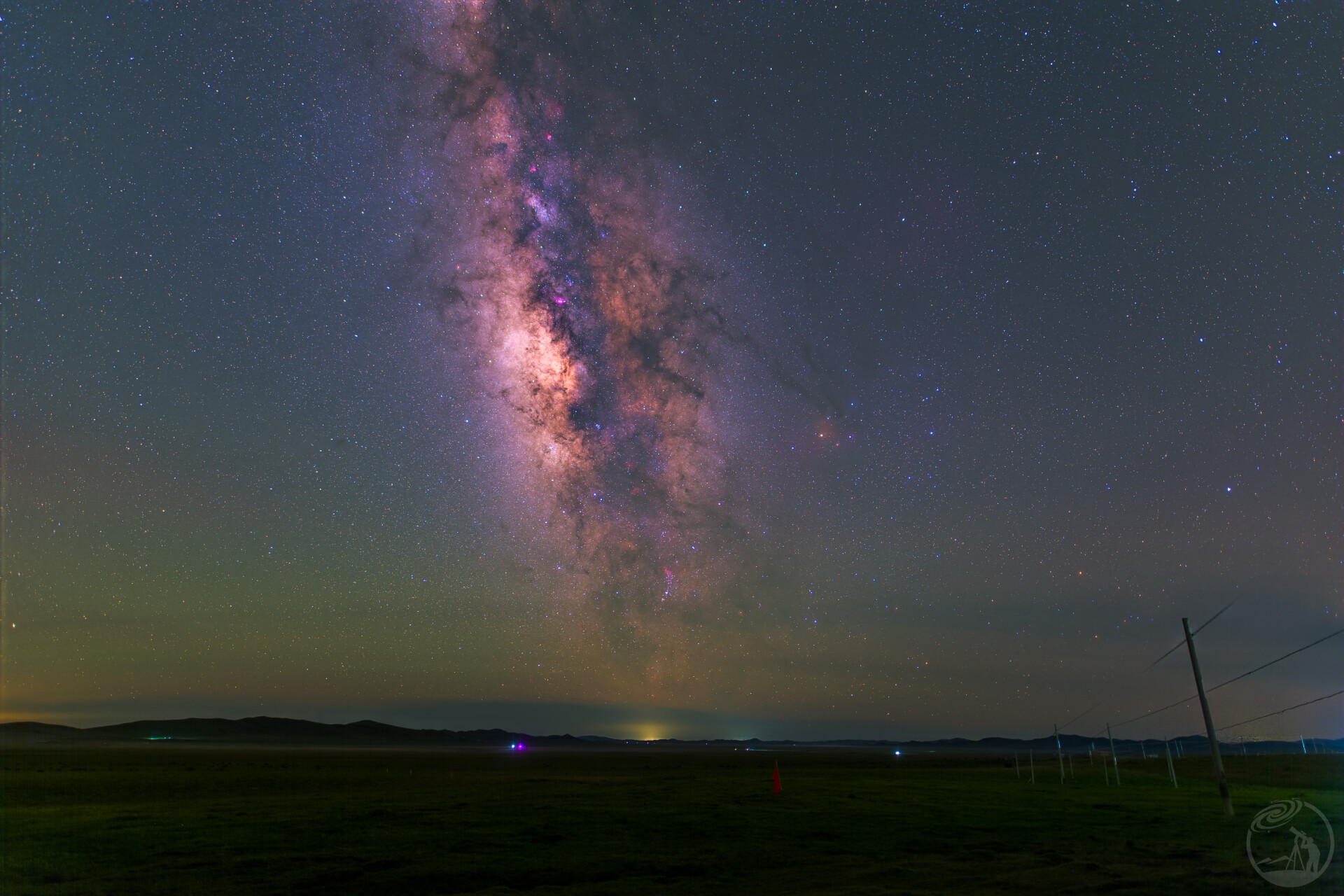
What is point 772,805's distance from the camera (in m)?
35.7

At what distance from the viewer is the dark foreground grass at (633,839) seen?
18.4 metres

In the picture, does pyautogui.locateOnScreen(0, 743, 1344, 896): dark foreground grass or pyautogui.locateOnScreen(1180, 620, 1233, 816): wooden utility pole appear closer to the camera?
pyautogui.locateOnScreen(0, 743, 1344, 896): dark foreground grass

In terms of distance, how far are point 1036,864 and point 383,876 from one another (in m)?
16.3

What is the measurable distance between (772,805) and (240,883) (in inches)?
908

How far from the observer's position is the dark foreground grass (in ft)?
60.3

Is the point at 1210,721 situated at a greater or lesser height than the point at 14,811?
greater

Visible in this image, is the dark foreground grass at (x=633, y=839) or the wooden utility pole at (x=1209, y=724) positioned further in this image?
the wooden utility pole at (x=1209, y=724)

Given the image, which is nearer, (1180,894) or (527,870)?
(1180,894)

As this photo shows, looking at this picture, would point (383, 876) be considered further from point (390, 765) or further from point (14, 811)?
point (390, 765)

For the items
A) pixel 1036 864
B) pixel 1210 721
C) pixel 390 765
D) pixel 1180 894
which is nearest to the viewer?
pixel 1180 894

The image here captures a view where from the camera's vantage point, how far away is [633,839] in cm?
2552

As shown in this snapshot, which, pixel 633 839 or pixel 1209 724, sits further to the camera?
pixel 1209 724

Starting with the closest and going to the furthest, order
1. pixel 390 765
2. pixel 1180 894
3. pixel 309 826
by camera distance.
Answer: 1. pixel 1180 894
2. pixel 309 826
3. pixel 390 765

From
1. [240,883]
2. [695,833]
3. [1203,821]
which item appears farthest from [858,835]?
[240,883]
